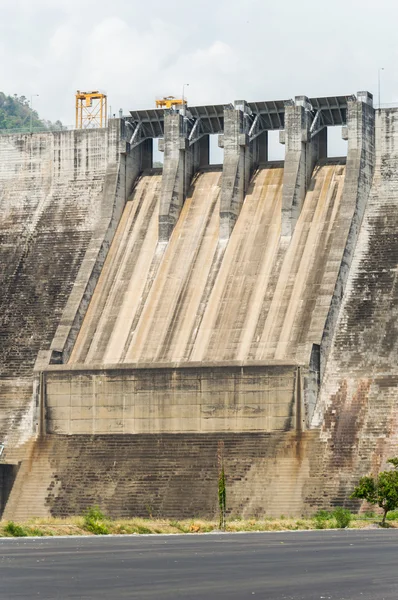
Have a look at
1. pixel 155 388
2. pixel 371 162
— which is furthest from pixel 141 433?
pixel 371 162

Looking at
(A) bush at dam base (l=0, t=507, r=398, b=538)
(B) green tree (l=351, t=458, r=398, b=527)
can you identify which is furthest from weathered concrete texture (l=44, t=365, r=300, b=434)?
(B) green tree (l=351, t=458, r=398, b=527)

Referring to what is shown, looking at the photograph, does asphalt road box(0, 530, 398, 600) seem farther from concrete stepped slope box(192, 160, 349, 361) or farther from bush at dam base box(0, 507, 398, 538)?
concrete stepped slope box(192, 160, 349, 361)

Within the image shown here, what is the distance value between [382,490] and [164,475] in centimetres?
1084

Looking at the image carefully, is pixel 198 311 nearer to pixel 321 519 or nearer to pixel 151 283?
pixel 151 283

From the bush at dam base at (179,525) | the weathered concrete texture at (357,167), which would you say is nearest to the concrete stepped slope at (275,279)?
the weathered concrete texture at (357,167)

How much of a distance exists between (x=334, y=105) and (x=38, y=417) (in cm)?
2264

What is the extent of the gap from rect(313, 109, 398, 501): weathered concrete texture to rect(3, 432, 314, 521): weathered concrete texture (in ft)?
4.83

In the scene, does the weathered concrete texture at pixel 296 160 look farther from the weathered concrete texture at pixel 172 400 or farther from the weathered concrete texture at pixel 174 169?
the weathered concrete texture at pixel 172 400

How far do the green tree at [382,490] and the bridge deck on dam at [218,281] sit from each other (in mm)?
8959

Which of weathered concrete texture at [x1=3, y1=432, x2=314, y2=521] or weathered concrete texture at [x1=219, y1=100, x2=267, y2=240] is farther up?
weathered concrete texture at [x1=219, y1=100, x2=267, y2=240]

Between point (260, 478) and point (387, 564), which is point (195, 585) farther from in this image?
point (260, 478)

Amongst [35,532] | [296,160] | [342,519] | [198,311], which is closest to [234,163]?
[296,160]

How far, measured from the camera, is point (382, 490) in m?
54.6

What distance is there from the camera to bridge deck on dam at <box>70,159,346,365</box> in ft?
222
